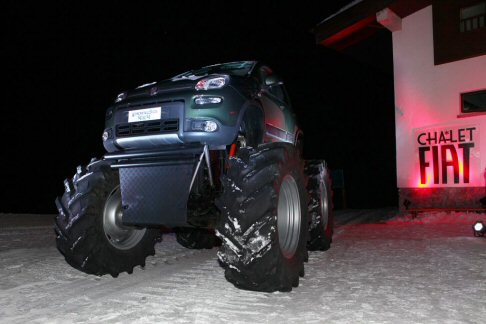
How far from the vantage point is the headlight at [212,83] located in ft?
15.0

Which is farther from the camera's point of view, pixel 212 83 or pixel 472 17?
pixel 472 17

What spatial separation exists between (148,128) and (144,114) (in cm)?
A: 17

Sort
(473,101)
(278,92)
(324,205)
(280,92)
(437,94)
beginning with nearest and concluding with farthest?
(278,92)
(280,92)
(324,205)
(473,101)
(437,94)

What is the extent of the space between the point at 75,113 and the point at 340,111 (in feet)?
137

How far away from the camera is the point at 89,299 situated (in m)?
3.95

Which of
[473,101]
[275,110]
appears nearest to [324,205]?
[275,110]

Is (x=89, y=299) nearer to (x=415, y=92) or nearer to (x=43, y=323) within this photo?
(x=43, y=323)

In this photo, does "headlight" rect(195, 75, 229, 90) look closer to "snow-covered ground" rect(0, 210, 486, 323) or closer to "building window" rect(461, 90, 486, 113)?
"snow-covered ground" rect(0, 210, 486, 323)

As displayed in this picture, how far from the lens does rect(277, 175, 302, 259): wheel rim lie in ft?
14.9

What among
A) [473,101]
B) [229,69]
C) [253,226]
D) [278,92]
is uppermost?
[473,101]

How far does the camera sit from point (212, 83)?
15.1ft

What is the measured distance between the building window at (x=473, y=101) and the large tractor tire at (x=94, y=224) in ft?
38.7

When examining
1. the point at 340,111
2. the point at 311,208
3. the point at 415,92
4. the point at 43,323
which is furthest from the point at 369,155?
the point at 43,323

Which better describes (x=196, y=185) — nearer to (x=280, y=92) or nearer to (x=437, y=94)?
(x=280, y=92)
